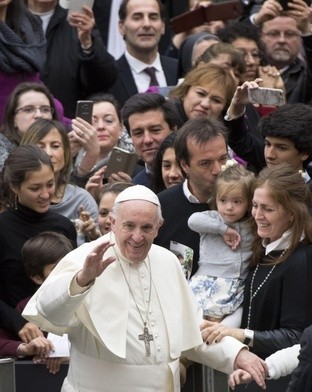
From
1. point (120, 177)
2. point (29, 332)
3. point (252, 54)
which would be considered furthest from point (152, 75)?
→ point (29, 332)

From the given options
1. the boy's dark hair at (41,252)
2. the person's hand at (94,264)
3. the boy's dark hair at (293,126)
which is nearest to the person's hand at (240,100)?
the boy's dark hair at (293,126)

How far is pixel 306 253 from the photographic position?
827 cm

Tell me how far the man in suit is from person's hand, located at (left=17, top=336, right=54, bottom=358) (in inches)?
164

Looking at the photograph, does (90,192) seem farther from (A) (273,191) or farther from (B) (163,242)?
(A) (273,191)

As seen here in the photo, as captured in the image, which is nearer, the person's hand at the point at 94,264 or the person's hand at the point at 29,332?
the person's hand at the point at 94,264

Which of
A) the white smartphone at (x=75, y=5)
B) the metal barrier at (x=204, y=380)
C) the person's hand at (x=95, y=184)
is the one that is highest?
the white smartphone at (x=75, y=5)

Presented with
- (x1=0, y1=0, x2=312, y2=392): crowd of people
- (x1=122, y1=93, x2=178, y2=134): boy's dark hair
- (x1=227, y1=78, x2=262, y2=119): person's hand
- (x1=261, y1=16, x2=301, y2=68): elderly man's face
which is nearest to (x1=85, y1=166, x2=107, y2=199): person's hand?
(x1=0, y1=0, x2=312, y2=392): crowd of people

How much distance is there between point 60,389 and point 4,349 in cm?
40

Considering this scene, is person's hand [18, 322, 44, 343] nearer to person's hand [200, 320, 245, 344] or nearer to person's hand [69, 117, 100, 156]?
person's hand [200, 320, 245, 344]

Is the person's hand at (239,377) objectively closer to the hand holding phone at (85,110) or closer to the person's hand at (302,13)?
the hand holding phone at (85,110)

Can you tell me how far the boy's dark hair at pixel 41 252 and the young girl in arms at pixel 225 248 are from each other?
0.73 metres

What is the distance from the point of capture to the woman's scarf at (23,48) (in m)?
10.8

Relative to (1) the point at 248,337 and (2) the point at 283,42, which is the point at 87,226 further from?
(2) the point at 283,42

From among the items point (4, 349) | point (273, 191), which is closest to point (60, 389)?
point (4, 349)
